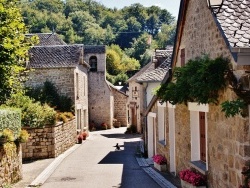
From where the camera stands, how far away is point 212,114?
955cm

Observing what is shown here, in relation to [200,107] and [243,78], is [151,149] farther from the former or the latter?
[243,78]

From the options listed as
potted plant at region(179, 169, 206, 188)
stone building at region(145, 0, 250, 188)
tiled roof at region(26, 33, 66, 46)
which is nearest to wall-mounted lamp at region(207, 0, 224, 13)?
stone building at region(145, 0, 250, 188)

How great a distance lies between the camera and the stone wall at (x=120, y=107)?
4256 centimetres

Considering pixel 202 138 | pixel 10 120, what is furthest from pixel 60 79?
pixel 202 138

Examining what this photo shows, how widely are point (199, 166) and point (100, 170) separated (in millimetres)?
6449

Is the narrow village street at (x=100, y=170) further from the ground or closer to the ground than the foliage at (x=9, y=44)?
closer to the ground

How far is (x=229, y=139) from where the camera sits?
8391 mm

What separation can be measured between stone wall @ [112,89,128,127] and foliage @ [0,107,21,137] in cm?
2719

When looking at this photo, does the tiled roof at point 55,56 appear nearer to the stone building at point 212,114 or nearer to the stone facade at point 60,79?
the stone facade at point 60,79

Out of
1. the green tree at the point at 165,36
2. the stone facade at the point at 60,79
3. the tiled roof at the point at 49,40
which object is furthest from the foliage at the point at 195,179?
the green tree at the point at 165,36

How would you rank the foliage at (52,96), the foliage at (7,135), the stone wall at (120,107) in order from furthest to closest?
the stone wall at (120,107)
the foliage at (52,96)
the foliage at (7,135)

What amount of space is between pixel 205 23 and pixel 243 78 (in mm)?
2807

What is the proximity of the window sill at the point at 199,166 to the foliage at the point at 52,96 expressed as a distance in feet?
51.4

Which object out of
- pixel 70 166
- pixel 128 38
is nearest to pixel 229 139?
pixel 70 166
